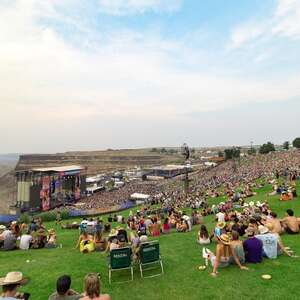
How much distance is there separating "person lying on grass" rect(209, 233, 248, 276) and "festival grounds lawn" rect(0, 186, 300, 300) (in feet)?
0.59

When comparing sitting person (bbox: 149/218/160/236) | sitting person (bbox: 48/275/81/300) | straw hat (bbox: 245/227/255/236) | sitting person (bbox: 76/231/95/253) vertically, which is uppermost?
sitting person (bbox: 48/275/81/300)

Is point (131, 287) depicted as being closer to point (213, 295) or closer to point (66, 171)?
point (213, 295)

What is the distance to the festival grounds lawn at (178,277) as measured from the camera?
283 inches

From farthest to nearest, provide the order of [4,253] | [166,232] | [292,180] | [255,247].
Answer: [292,180]
[166,232]
[4,253]
[255,247]

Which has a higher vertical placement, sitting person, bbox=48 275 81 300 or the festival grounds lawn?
sitting person, bbox=48 275 81 300

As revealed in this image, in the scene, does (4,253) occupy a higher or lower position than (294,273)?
lower

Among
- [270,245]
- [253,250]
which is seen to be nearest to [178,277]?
[253,250]

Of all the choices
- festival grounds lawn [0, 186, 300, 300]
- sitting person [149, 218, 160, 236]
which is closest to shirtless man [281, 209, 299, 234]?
festival grounds lawn [0, 186, 300, 300]

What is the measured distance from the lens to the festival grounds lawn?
7.20 meters

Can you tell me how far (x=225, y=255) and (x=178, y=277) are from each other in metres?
1.30

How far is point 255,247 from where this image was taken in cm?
870

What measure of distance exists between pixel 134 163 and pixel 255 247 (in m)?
164

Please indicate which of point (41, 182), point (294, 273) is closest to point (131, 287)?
point (294, 273)

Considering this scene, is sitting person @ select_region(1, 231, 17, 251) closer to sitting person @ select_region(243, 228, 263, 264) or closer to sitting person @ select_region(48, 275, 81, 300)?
sitting person @ select_region(48, 275, 81, 300)
